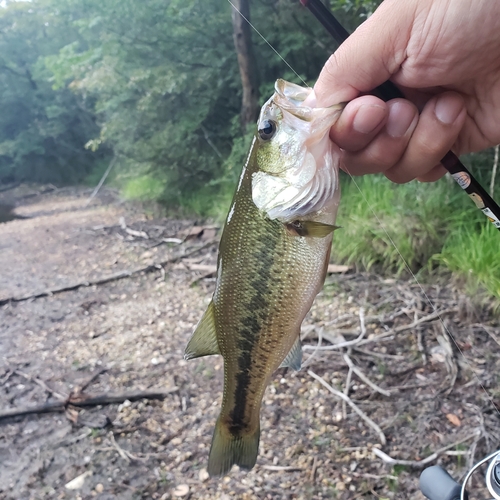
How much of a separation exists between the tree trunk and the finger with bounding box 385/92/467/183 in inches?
150

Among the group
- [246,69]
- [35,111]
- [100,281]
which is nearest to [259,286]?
[100,281]

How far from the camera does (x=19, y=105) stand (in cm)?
624

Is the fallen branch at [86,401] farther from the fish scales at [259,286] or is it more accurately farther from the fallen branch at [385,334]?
the fish scales at [259,286]

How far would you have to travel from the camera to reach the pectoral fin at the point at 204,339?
0.89 m

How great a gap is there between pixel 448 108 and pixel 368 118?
0.70 feet

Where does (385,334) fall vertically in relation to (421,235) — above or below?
below

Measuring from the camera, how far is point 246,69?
4.52 meters

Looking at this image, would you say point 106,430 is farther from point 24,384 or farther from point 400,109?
point 400,109

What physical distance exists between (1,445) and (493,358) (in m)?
2.13

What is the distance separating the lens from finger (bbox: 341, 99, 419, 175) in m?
0.93

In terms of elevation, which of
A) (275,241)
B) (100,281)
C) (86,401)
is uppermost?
(275,241)

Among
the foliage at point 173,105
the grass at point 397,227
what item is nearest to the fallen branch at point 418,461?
the foliage at point 173,105

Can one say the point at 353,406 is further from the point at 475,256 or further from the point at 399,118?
the point at 399,118

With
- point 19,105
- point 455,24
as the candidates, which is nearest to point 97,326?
point 455,24
